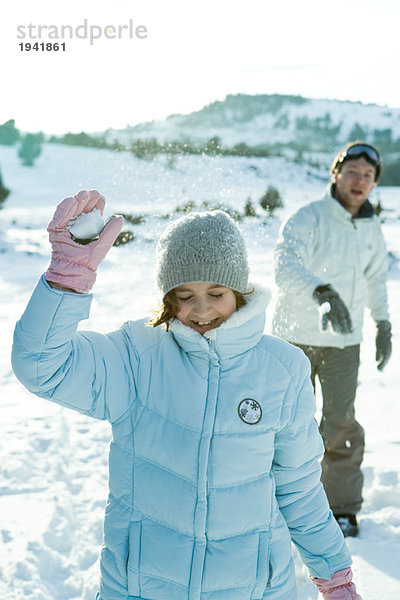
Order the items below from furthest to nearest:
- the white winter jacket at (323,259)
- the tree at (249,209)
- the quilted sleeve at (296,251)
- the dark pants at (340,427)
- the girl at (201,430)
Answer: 1. the tree at (249,209)
2. the dark pants at (340,427)
3. the white winter jacket at (323,259)
4. the quilted sleeve at (296,251)
5. the girl at (201,430)

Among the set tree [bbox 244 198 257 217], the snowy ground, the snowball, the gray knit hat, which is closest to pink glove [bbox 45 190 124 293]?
the snowball

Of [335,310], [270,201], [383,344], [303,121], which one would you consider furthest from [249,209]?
[303,121]

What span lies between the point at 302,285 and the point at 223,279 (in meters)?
1.22

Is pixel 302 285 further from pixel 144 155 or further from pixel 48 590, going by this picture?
pixel 144 155

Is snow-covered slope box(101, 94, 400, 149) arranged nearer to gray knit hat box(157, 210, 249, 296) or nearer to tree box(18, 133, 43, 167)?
tree box(18, 133, 43, 167)

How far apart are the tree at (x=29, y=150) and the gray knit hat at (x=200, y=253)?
27.9 metres

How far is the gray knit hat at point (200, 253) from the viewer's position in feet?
4.60

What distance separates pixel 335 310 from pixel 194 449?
1.30m

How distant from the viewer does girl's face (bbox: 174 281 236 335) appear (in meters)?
1.41

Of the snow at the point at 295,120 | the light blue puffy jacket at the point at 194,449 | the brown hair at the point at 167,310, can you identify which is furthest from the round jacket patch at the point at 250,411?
the snow at the point at 295,120

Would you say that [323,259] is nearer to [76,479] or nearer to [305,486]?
[305,486]

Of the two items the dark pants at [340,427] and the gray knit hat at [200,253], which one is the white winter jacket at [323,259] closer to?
→ the dark pants at [340,427]

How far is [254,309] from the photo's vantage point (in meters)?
1.42

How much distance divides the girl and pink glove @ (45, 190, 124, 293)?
2 centimetres
